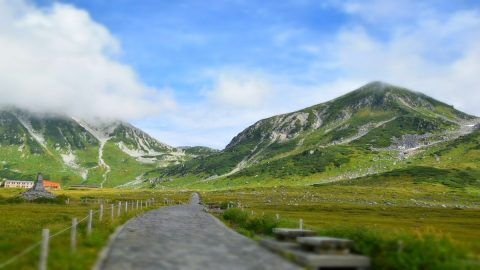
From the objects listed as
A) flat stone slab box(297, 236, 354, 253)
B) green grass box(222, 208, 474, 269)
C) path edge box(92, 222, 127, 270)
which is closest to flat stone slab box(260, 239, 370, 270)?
flat stone slab box(297, 236, 354, 253)

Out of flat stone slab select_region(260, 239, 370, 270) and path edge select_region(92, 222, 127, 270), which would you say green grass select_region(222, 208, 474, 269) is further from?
path edge select_region(92, 222, 127, 270)

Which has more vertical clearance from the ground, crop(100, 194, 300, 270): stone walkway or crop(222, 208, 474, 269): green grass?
crop(222, 208, 474, 269): green grass

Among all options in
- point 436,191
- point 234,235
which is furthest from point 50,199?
point 436,191

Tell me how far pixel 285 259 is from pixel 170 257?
163 inches

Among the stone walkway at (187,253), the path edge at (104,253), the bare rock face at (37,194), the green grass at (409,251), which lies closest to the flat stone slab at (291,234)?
the stone walkway at (187,253)

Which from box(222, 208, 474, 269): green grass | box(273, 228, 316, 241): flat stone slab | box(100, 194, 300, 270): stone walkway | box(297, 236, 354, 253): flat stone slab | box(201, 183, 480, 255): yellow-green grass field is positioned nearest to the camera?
box(222, 208, 474, 269): green grass

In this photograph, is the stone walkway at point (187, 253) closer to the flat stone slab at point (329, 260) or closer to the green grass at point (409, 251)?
the flat stone slab at point (329, 260)

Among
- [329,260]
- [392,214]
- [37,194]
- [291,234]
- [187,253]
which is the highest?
[291,234]

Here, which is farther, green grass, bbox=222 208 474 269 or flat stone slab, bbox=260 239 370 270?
flat stone slab, bbox=260 239 370 270

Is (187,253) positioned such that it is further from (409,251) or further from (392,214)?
(392,214)

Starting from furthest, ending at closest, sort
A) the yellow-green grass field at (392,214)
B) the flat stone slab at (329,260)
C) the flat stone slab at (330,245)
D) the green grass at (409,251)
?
1. the yellow-green grass field at (392,214)
2. the flat stone slab at (330,245)
3. the flat stone slab at (329,260)
4. the green grass at (409,251)

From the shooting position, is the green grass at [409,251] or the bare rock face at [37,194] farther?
the bare rock face at [37,194]

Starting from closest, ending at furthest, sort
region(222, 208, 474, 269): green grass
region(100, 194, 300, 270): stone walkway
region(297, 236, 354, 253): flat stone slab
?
1. region(222, 208, 474, 269): green grass
2. region(100, 194, 300, 270): stone walkway
3. region(297, 236, 354, 253): flat stone slab

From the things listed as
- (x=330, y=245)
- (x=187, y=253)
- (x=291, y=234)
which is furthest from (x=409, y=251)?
(x=187, y=253)
